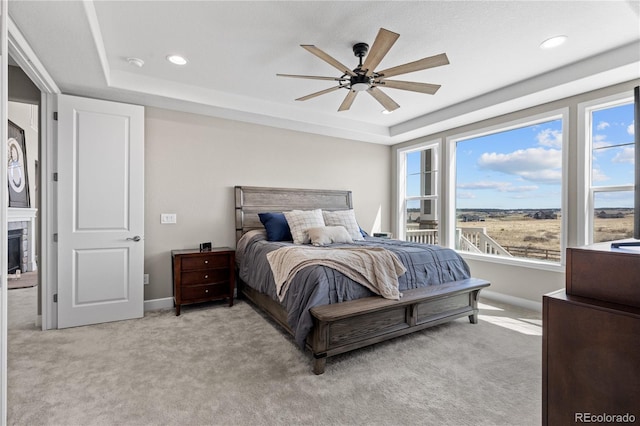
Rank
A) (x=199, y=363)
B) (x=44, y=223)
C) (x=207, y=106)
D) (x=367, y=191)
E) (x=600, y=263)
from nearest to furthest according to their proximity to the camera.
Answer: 1. (x=600, y=263)
2. (x=199, y=363)
3. (x=44, y=223)
4. (x=207, y=106)
5. (x=367, y=191)

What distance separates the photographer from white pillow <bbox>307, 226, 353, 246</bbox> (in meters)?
3.52

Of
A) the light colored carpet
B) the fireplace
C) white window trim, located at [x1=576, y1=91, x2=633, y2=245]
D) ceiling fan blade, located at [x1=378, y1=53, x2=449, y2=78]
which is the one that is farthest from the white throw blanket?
the fireplace

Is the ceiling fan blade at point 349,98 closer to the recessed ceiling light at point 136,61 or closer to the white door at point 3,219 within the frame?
the recessed ceiling light at point 136,61

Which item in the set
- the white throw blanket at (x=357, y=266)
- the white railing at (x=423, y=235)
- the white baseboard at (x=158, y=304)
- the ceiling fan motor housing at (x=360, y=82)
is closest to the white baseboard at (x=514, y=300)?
the white railing at (x=423, y=235)

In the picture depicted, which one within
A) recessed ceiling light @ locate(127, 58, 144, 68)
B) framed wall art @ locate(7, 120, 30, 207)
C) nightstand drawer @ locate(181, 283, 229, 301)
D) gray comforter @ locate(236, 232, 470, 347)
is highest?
recessed ceiling light @ locate(127, 58, 144, 68)

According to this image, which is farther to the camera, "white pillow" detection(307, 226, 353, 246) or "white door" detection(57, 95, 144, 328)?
"white pillow" detection(307, 226, 353, 246)

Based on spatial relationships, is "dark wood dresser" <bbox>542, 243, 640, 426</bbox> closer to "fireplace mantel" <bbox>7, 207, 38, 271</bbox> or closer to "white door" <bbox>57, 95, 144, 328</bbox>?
"white door" <bbox>57, 95, 144, 328</bbox>

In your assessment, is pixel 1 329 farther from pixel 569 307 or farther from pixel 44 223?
pixel 569 307

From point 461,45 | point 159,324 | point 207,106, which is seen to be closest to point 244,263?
point 159,324

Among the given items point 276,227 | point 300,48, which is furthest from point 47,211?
point 300,48

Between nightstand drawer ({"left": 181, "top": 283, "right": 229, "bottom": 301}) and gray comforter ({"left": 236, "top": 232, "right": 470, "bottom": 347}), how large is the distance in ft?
0.84

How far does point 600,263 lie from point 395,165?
4.77 meters

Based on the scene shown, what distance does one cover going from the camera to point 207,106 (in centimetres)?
366

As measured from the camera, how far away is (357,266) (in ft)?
8.38
